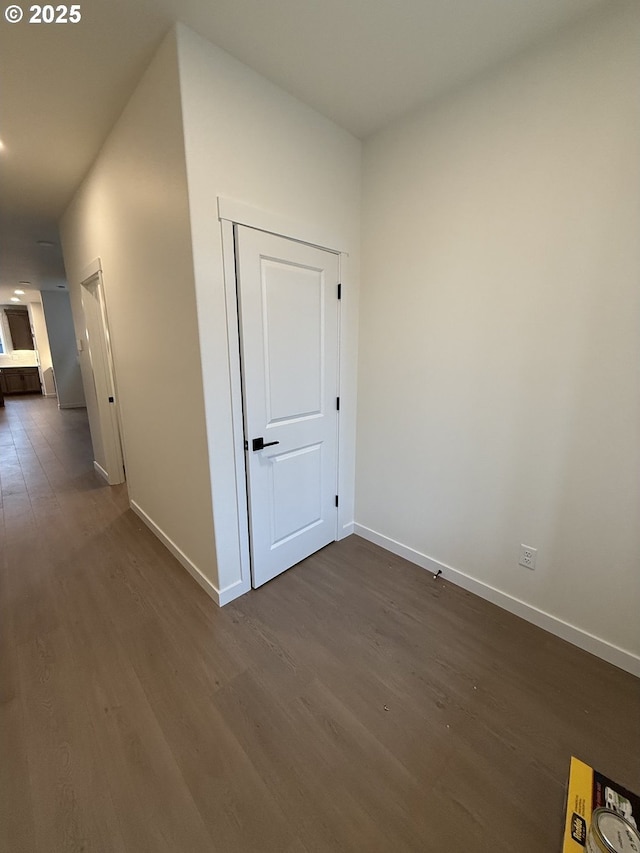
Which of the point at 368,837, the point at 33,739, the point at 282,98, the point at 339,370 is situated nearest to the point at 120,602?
the point at 33,739

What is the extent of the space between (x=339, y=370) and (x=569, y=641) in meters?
1.96

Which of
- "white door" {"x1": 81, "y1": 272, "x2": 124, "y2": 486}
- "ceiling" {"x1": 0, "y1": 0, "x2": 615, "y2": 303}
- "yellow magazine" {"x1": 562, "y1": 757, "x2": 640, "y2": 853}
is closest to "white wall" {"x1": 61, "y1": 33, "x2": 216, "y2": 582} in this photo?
"ceiling" {"x1": 0, "y1": 0, "x2": 615, "y2": 303}

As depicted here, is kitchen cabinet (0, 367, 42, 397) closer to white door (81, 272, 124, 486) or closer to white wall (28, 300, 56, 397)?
white wall (28, 300, 56, 397)

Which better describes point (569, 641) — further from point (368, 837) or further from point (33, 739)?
point (33, 739)

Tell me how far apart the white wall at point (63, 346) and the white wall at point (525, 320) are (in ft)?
25.9

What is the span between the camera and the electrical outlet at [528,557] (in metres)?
1.80

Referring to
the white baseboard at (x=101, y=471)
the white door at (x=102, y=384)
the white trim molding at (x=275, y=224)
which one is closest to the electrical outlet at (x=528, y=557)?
the white trim molding at (x=275, y=224)

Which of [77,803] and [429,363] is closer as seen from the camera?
[77,803]

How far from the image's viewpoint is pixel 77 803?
1110 mm

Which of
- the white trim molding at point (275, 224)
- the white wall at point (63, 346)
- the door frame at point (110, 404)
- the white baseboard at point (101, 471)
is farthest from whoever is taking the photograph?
the white wall at point (63, 346)

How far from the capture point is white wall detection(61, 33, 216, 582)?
163 centimetres

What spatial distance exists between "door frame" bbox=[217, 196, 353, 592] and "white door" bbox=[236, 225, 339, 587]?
3cm

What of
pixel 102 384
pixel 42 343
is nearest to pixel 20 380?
pixel 42 343

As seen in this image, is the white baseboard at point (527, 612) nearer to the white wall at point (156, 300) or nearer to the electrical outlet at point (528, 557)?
the electrical outlet at point (528, 557)
